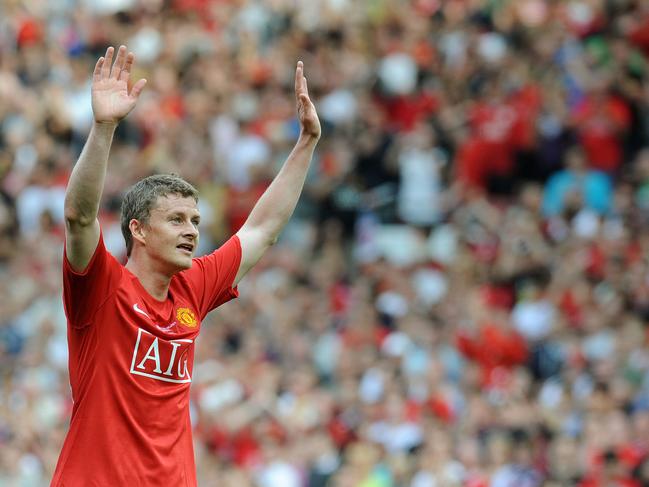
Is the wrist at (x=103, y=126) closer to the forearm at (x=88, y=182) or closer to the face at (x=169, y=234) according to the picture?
the forearm at (x=88, y=182)

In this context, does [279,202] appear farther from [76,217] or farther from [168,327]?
[76,217]

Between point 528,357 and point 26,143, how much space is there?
7.26 m

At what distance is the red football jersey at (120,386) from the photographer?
537 cm

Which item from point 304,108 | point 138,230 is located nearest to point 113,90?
point 138,230

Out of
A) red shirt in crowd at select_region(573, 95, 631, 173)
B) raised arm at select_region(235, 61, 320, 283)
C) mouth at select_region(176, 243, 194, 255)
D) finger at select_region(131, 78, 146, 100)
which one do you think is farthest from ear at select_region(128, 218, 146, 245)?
red shirt in crowd at select_region(573, 95, 631, 173)

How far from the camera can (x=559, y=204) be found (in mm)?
13594

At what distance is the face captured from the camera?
18.5 ft

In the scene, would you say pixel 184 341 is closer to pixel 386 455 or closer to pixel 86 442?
pixel 86 442

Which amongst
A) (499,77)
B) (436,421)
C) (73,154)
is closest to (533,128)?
(499,77)

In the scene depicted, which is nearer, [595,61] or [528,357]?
[528,357]

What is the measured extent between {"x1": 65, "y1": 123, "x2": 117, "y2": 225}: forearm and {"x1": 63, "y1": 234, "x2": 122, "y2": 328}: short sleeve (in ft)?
0.55

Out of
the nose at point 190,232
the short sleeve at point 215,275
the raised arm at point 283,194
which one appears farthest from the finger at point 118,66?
the raised arm at point 283,194

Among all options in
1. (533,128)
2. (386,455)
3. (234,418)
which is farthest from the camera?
(533,128)

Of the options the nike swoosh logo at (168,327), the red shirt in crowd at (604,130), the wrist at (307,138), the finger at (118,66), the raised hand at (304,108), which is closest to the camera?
the finger at (118,66)
